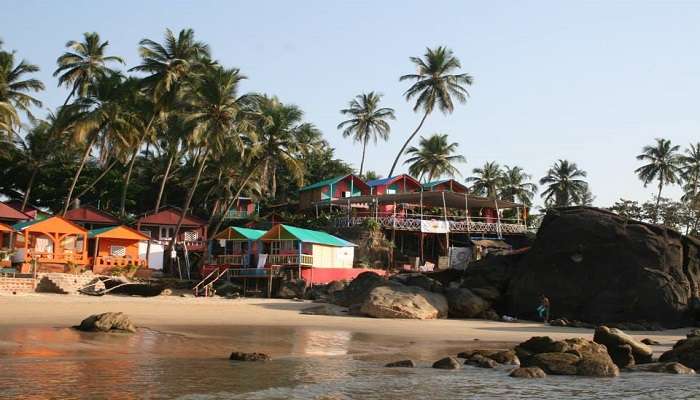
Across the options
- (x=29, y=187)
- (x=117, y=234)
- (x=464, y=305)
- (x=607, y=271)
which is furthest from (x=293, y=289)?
(x=29, y=187)

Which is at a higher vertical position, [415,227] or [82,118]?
[82,118]

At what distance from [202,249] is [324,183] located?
1283 centimetres

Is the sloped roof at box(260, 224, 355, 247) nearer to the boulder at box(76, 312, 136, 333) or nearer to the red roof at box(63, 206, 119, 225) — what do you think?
the red roof at box(63, 206, 119, 225)

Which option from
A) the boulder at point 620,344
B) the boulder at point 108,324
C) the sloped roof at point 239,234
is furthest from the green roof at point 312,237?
the boulder at point 620,344

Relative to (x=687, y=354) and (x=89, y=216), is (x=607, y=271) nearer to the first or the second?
(x=687, y=354)

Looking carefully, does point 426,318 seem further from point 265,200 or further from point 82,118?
point 265,200

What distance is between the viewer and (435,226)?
159 feet

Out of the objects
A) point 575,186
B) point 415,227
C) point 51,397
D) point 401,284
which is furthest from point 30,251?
point 575,186

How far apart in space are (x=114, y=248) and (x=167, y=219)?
23.4ft

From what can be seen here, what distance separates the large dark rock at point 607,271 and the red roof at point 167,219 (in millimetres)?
26737

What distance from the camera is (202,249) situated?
49.8 m

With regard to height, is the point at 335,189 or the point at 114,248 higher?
the point at 335,189

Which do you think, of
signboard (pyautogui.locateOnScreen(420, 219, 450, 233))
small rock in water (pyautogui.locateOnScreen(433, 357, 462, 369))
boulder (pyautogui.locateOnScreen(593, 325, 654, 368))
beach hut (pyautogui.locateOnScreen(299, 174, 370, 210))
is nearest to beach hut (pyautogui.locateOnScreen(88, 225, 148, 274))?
beach hut (pyautogui.locateOnScreen(299, 174, 370, 210))

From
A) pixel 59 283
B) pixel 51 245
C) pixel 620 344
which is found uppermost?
pixel 51 245
